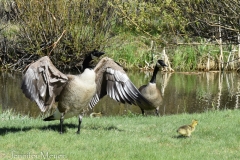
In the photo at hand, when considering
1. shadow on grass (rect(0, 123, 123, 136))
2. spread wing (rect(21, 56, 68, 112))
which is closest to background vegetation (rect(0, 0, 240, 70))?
shadow on grass (rect(0, 123, 123, 136))

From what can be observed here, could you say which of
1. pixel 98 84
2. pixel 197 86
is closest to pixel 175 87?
pixel 197 86

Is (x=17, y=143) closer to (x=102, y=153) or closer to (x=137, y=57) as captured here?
(x=102, y=153)

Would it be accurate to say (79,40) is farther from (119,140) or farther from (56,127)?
(119,140)

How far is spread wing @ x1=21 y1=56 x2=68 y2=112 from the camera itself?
9.06 metres

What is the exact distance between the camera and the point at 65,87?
9.38 m

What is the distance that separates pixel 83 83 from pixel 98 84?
103cm

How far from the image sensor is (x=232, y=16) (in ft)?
41.8

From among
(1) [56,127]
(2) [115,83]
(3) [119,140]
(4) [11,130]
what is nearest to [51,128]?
(1) [56,127]

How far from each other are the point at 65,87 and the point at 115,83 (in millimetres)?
1144

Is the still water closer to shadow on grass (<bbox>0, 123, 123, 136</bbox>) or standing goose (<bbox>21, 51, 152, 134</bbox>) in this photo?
shadow on grass (<bbox>0, 123, 123, 136</bbox>)

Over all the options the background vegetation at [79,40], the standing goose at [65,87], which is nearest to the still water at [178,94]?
the background vegetation at [79,40]

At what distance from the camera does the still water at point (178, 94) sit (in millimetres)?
15656

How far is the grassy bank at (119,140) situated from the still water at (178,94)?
3.57 m

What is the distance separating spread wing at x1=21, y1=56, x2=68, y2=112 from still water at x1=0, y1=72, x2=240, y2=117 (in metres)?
4.39
